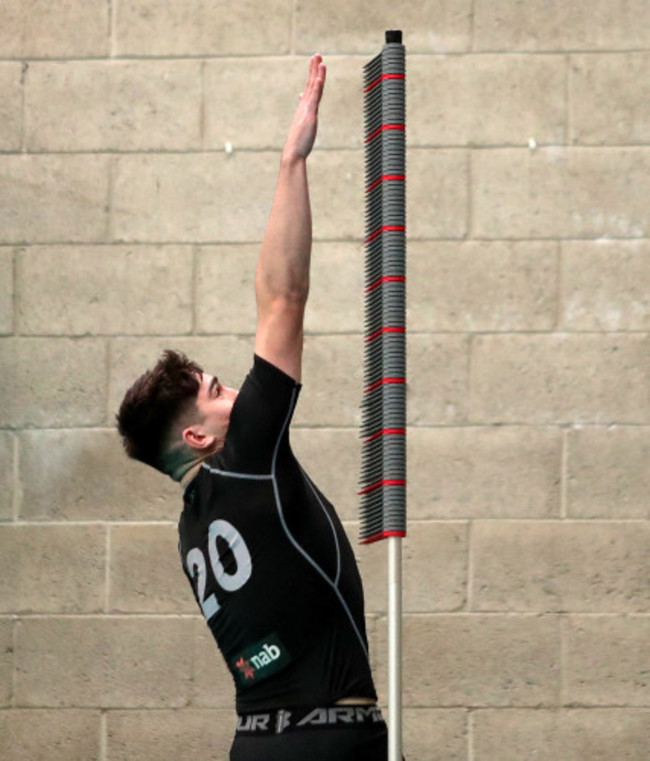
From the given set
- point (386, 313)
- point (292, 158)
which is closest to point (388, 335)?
point (386, 313)

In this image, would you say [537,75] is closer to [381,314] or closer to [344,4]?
[344,4]

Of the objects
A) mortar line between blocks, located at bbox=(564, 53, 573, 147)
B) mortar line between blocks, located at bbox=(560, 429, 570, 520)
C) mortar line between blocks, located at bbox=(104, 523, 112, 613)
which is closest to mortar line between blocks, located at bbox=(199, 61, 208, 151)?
mortar line between blocks, located at bbox=(564, 53, 573, 147)

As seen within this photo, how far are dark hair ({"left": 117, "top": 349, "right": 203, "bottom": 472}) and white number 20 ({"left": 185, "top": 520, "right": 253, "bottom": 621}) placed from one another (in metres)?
0.22

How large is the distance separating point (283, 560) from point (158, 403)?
412 mm

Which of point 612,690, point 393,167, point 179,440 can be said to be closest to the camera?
point 393,167

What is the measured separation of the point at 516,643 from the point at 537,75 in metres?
1.74

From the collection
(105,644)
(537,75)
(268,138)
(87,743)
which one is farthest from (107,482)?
(537,75)

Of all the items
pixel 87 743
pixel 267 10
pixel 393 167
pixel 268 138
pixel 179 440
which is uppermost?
pixel 267 10

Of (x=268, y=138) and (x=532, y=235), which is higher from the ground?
(x=268, y=138)

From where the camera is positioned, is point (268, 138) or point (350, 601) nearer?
point (350, 601)

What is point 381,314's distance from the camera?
2.98 meters

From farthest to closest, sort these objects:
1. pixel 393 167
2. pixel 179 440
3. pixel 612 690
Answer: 1. pixel 612 690
2. pixel 179 440
3. pixel 393 167

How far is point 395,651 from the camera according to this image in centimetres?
290

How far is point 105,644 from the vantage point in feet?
16.1
